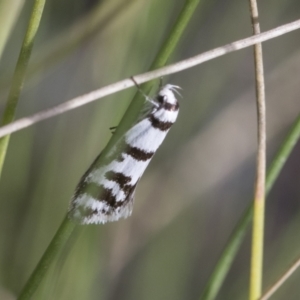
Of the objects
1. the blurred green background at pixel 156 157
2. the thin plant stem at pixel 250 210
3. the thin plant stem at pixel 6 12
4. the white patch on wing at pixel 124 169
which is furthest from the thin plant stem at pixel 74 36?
the thin plant stem at pixel 250 210

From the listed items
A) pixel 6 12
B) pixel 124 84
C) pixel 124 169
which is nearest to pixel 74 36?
pixel 6 12

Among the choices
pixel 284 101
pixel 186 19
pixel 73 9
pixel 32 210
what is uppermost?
pixel 73 9

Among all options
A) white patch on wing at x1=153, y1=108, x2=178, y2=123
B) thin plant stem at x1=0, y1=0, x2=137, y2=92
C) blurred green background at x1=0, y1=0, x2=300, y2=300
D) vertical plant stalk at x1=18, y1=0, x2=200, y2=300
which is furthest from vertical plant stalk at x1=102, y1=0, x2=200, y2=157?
thin plant stem at x1=0, y1=0, x2=137, y2=92

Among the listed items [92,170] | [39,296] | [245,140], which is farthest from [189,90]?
[39,296]

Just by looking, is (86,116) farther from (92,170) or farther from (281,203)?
(281,203)

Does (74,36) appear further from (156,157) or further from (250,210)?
(250,210)

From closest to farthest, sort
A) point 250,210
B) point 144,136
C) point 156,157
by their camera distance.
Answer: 1. point 250,210
2. point 144,136
3. point 156,157
